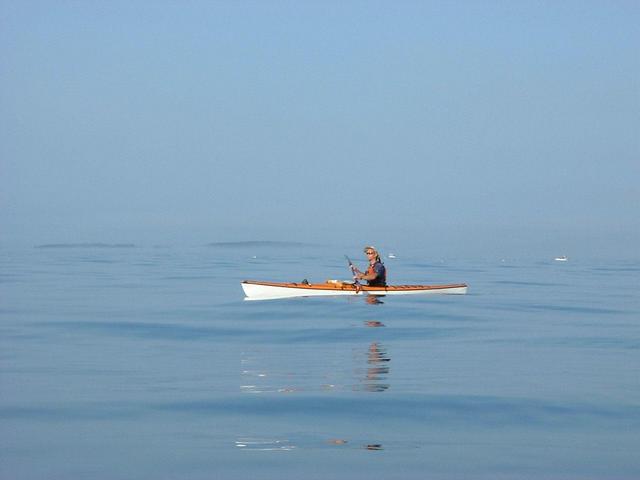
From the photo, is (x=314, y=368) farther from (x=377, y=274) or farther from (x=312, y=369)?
(x=377, y=274)

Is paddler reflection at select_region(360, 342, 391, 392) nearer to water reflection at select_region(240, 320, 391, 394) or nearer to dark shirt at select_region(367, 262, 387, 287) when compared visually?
water reflection at select_region(240, 320, 391, 394)

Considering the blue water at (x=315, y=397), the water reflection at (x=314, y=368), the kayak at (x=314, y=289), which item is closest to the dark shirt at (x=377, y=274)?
the kayak at (x=314, y=289)

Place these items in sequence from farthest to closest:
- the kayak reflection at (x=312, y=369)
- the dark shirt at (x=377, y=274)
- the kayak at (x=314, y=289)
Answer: the kayak at (x=314, y=289), the dark shirt at (x=377, y=274), the kayak reflection at (x=312, y=369)

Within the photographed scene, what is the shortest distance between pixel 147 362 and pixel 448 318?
13.7m

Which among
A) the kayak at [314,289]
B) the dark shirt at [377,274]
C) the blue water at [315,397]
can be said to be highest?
the dark shirt at [377,274]

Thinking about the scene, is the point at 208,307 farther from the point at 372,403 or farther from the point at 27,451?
the point at 27,451

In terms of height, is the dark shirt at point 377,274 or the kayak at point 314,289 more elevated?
the dark shirt at point 377,274

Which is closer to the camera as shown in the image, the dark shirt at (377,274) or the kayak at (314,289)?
the dark shirt at (377,274)

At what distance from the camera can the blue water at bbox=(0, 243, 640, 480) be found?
10.5 m

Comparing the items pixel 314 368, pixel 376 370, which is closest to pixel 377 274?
pixel 314 368

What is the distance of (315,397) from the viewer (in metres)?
14.2

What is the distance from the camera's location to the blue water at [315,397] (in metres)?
10.5

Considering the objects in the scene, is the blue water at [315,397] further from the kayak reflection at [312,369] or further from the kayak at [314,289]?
the kayak at [314,289]

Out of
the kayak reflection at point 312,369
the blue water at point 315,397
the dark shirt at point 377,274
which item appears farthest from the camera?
the dark shirt at point 377,274
